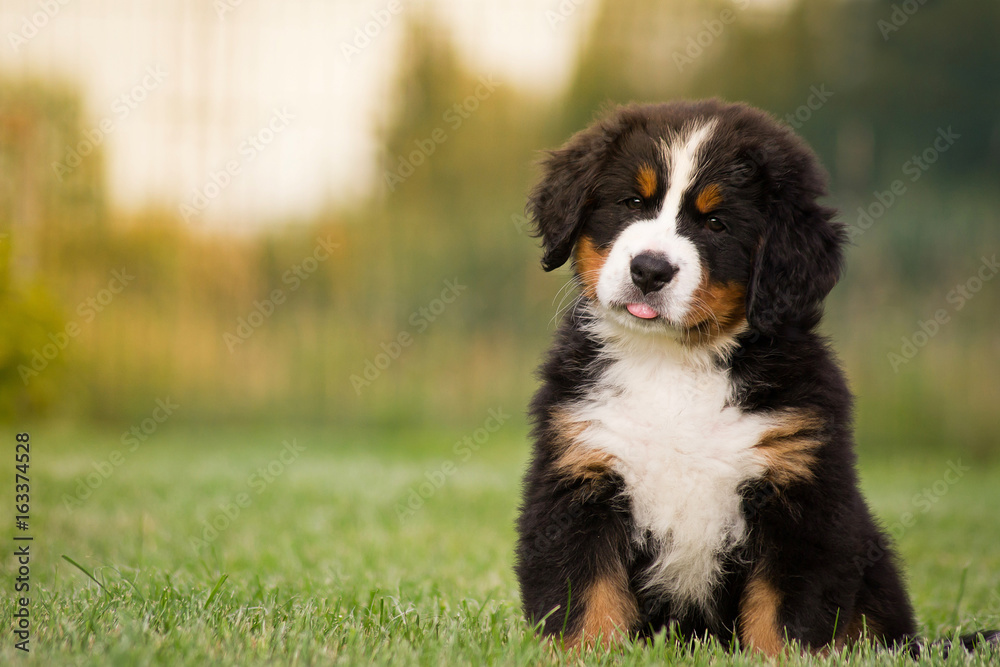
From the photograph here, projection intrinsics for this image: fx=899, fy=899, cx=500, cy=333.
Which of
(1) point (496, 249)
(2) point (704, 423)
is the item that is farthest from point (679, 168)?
(1) point (496, 249)

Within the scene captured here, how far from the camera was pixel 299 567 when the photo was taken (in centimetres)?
400

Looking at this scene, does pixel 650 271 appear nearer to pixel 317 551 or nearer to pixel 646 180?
pixel 646 180

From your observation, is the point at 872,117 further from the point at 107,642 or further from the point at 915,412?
the point at 107,642

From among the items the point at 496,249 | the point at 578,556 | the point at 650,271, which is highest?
the point at 650,271

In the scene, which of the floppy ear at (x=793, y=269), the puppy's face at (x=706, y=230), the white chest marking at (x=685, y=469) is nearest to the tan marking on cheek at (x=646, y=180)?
the puppy's face at (x=706, y=230)

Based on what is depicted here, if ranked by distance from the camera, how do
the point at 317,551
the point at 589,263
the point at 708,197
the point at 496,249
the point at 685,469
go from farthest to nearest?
the point at 496,249
the point at 317,551
the point at 589,263
the point at 708,197
the point at 685,469

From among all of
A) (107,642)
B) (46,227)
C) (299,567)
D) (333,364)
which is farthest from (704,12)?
(107,642)

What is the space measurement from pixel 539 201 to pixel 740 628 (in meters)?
1.49

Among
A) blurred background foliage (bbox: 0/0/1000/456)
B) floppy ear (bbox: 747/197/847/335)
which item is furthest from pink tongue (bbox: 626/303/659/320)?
blurred background foliage (bbox: 0/0/1000/456)

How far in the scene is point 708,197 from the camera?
261cm

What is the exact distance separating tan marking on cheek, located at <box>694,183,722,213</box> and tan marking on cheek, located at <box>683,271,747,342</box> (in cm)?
20

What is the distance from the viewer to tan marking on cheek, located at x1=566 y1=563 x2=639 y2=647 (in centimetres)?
238

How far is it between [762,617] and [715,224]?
1.10m

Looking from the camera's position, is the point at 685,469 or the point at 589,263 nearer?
the point at 685,469
